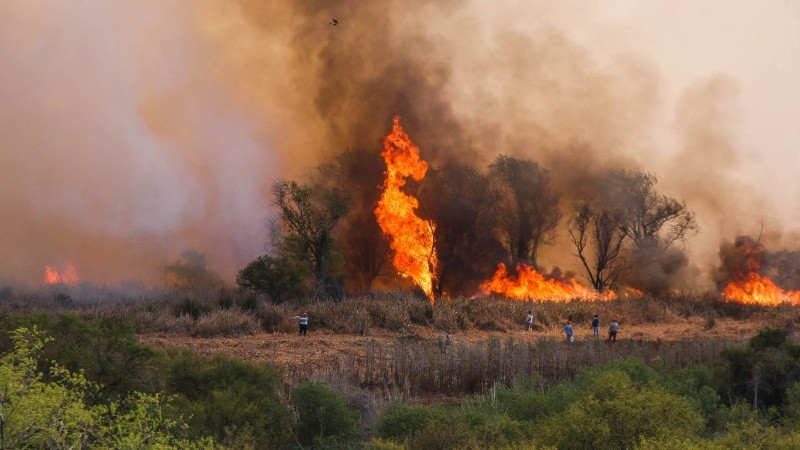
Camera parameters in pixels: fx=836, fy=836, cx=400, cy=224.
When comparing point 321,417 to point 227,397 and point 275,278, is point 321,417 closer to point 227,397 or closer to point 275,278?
point 227,397

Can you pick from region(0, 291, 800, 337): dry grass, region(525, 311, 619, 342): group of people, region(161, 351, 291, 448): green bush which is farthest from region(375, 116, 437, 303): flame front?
region(161, 351, 291, 448): green bush

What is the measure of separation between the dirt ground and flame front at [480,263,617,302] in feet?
24.9

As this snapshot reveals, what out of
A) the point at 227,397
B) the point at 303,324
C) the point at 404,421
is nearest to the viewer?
the point at 227,397

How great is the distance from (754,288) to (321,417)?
1939 inches

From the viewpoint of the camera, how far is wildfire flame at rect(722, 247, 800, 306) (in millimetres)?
57659

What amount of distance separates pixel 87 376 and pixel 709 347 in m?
23.4

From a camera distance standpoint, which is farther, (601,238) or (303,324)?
(601,238)

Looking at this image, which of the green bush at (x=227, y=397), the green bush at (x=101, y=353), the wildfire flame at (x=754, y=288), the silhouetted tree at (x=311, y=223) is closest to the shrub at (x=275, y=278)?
the silhouetted tree at (x=311, y=223)

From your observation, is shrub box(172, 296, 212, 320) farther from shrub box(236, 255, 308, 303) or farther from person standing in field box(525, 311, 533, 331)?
person standing in field box(525, 311, 533, 331)

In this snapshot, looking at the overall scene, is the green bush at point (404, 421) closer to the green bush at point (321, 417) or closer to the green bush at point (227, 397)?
the green bush at point (321, 417)

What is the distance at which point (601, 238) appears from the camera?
64938mm

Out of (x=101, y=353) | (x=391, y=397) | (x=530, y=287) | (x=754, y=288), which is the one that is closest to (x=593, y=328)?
(x=530, y=287)

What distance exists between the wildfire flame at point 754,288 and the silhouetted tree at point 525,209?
13257mm

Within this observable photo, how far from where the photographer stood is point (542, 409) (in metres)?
17.4
